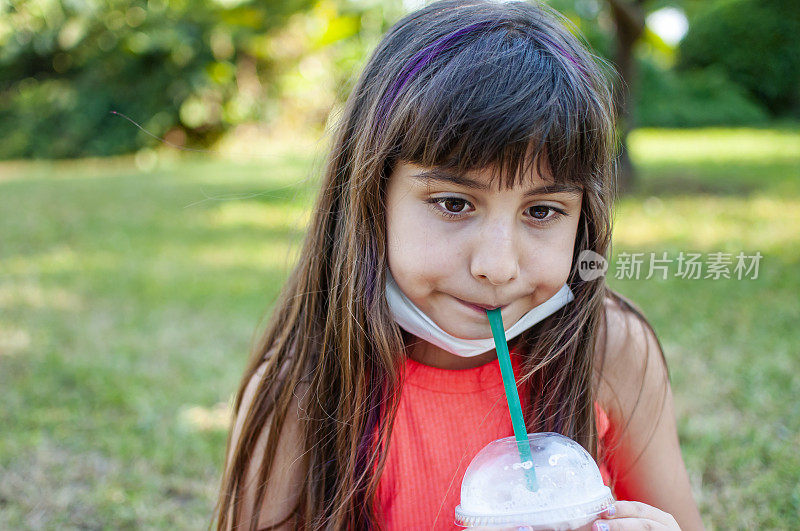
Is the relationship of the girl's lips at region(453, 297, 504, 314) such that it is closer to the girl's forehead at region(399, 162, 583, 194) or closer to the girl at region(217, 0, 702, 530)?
the girl at region(217, 0, 702, 530)

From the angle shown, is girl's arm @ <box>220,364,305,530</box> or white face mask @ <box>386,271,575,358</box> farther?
girl's arm @ <box>220,364,305,530</box>

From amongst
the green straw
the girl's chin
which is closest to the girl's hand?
the green straw

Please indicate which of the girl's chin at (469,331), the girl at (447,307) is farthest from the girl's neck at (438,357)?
the girl's chin at (469,331)

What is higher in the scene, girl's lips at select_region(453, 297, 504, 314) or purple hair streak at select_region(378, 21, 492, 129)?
purple hair streak at select_region(378, 21, 492, 129)

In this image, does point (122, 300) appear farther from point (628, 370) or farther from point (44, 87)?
point (44, 87)

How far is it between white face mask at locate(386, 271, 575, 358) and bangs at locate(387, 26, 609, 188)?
24cm

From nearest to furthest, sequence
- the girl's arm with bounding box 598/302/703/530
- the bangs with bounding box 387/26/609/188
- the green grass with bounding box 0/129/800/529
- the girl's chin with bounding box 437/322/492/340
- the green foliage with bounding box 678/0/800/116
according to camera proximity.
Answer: the bangs with bounding box 387/26/609/188 < the girl's chin with bounding box 437/322/492/340 < the girl's arm with bounding box 598/302/703/530 < the green grass with bounding box 0/129/800/529 < the green foliage with bounding box 678/0/800/116

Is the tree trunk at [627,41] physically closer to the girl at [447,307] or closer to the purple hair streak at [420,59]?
the girl at [447,307]

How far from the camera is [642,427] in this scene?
4.80 ft

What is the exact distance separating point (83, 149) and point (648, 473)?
41.8 ft

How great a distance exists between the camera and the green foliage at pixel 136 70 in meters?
11.9

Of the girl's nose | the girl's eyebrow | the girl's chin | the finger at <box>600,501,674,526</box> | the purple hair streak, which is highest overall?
the purple hair streak

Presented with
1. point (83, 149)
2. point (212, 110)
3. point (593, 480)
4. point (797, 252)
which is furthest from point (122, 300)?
point (83, 149)

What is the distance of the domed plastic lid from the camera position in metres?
0.99
